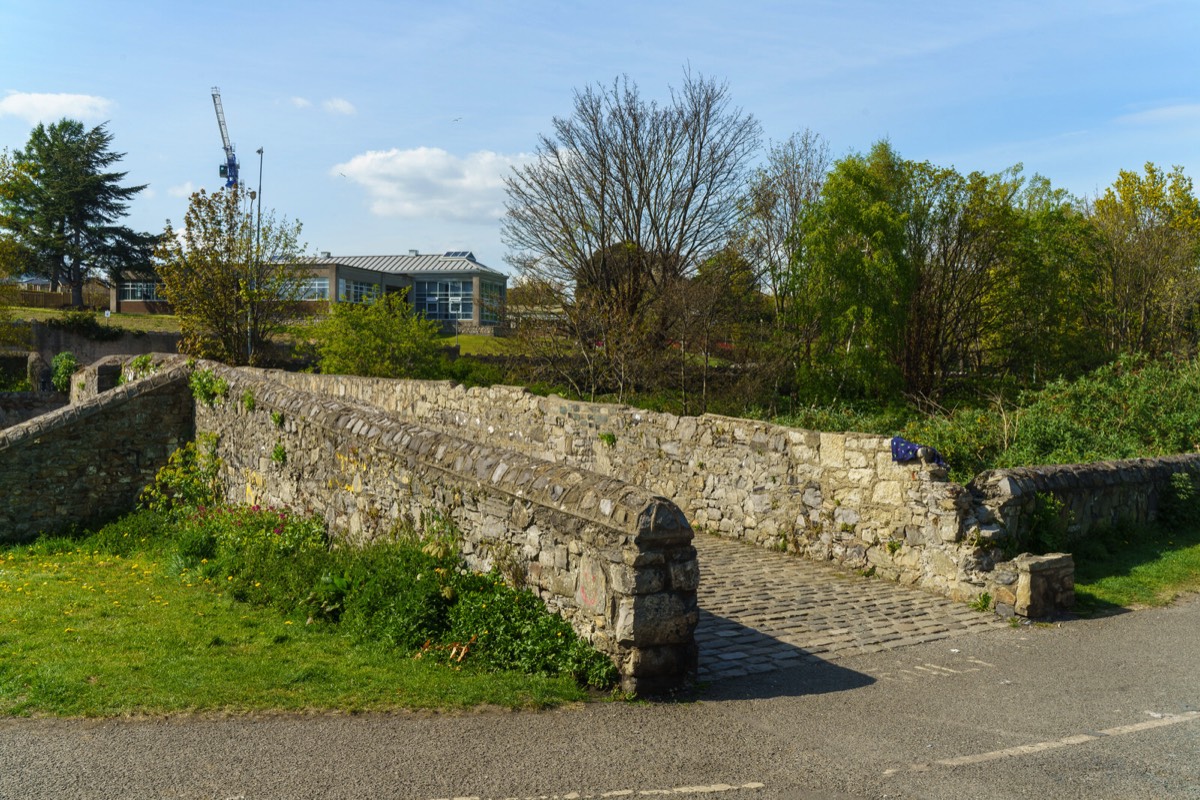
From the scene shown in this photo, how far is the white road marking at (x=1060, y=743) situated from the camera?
511cm

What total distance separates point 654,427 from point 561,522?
654cm

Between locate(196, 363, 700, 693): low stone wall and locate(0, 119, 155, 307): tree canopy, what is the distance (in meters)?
52.1

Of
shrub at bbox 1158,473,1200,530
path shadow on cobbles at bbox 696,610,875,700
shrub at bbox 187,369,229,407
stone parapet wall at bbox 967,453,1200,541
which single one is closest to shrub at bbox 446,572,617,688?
path shadow on cobbles at bbox 696,610,875,700

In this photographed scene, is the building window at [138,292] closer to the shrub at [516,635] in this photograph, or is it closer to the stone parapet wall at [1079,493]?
the shrub at [516,635]

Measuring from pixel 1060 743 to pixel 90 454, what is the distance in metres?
12.3

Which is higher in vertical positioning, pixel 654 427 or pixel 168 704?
pixel 654 427

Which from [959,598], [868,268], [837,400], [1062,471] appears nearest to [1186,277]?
[868,268]

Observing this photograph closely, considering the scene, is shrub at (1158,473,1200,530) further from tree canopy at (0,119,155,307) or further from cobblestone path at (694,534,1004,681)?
tree canopy at (0,119,155,307)

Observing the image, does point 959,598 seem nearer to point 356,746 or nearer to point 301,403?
point 356,746

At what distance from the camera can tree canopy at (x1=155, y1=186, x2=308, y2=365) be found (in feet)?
93.9

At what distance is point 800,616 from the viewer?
818 centimetres

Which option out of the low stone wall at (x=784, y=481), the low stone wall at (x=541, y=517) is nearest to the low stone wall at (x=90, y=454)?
the low stone wall at (x=784, y=481)

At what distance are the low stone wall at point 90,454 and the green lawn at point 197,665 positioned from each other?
3.40 m

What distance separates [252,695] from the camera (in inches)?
236
